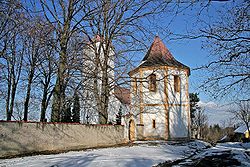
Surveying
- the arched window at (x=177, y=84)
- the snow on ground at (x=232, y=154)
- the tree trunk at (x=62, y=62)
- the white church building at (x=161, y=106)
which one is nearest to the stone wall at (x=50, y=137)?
the tree trunk at (x=62, y=62)

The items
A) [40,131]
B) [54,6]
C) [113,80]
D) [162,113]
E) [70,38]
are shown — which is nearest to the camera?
[40,131]

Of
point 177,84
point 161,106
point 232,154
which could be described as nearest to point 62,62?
point 232,154

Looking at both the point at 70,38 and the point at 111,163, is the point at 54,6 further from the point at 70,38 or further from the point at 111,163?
the point at 111,163

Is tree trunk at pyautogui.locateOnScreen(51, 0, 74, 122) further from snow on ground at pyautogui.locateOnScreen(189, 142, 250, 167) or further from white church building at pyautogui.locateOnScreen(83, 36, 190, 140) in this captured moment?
white church building at pyautogui.locateOnScreen(83, 36, 190, 140)

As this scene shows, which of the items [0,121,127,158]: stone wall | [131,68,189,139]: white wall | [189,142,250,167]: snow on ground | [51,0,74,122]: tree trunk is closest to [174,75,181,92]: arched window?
[131,68,189,139]: white wall

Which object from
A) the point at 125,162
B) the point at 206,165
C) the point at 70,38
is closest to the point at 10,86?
the point at 70,38

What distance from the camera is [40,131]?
13281 millimetres

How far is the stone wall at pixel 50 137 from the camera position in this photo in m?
11.7

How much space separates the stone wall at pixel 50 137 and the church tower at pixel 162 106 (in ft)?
27.0

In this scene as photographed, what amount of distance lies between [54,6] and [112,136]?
9559 mm

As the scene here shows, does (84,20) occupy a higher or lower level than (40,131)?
higher

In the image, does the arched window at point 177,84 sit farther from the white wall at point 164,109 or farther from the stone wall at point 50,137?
the stone wall at point 50,137

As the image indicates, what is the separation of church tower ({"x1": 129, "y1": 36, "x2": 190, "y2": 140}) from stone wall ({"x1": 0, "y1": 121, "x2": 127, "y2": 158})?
27.0 feet

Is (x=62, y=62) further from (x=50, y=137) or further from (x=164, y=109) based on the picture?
(x=164, y=109)
